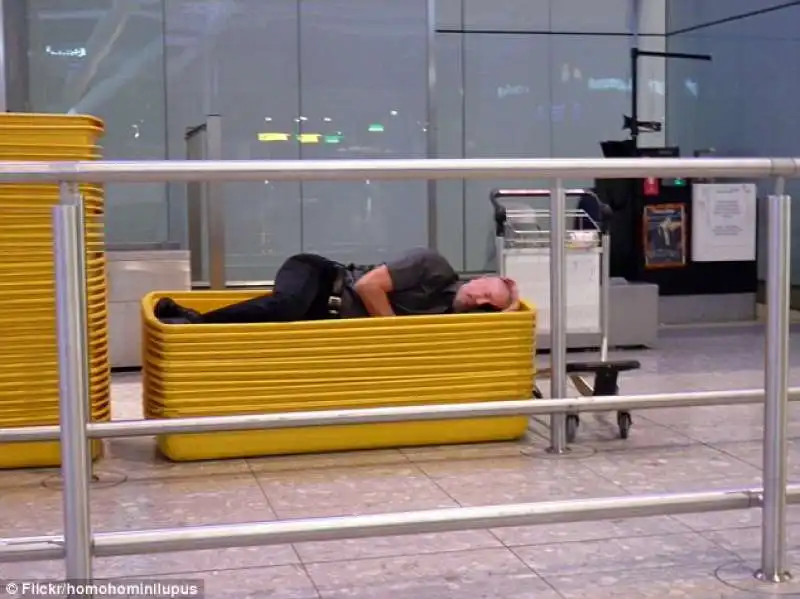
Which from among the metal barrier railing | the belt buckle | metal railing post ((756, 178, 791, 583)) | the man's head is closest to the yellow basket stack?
the belt buckle

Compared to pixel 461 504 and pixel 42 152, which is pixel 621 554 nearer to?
pixel 461 504

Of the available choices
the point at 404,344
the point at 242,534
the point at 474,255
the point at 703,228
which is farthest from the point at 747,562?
the point at 474,255

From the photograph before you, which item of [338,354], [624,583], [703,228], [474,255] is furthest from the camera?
[474,255]

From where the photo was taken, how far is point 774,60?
10.1m

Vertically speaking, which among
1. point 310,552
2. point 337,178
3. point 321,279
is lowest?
point 310,552

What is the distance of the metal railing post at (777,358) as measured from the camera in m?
2.72

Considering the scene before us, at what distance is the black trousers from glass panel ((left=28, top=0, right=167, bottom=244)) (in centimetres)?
479

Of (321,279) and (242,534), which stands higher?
(321,279)

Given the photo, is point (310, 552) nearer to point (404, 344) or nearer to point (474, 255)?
point (404, 344)

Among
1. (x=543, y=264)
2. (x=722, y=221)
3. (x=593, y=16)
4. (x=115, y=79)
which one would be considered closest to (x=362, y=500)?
(x=543, y=264)

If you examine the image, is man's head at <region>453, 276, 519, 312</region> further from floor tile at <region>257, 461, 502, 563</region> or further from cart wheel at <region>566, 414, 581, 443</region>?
floor tile at <region>257, 461, 502, 563</region>

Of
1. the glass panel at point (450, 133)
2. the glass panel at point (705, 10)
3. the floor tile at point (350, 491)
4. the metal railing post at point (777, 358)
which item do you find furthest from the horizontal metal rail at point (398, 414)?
the glass panel at point (705, 10)

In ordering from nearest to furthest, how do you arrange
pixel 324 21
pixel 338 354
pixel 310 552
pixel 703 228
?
1. pixel 310 552
2. pixel 338 354
3. pixel 703 228
4. pixel 324 21

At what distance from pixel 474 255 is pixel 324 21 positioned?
2656 mm
